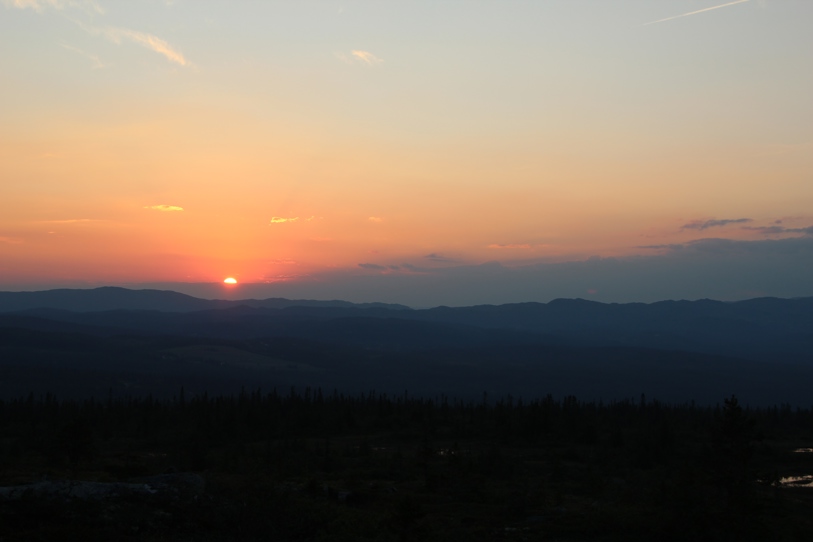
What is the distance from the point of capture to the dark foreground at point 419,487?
18.6 m

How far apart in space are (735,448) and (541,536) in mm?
7349

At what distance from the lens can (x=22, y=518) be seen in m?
17.8

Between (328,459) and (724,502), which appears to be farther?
(328,459)

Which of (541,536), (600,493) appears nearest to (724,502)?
(541,536)

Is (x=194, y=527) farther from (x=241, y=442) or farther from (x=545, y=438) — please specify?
(x=545, y=438)

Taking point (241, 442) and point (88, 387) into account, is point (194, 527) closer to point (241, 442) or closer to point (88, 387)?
point (241, 442)

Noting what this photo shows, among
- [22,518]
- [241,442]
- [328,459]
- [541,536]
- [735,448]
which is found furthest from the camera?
[241,442]

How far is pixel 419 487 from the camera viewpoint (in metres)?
29.3

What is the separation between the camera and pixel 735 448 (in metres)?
21.9

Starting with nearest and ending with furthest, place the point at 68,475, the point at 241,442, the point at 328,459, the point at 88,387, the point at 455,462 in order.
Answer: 1. the point at 68,475
2. the point at 455,462
3. the point at 328,459
4. the point at 241,442
5. the point at 88,387

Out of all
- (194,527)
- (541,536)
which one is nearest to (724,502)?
(541,536)

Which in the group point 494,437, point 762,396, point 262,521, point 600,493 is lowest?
point 762,396

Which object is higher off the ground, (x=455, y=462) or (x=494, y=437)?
(x=455, y=462)

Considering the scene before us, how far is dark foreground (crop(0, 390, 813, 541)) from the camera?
61.2 ft
